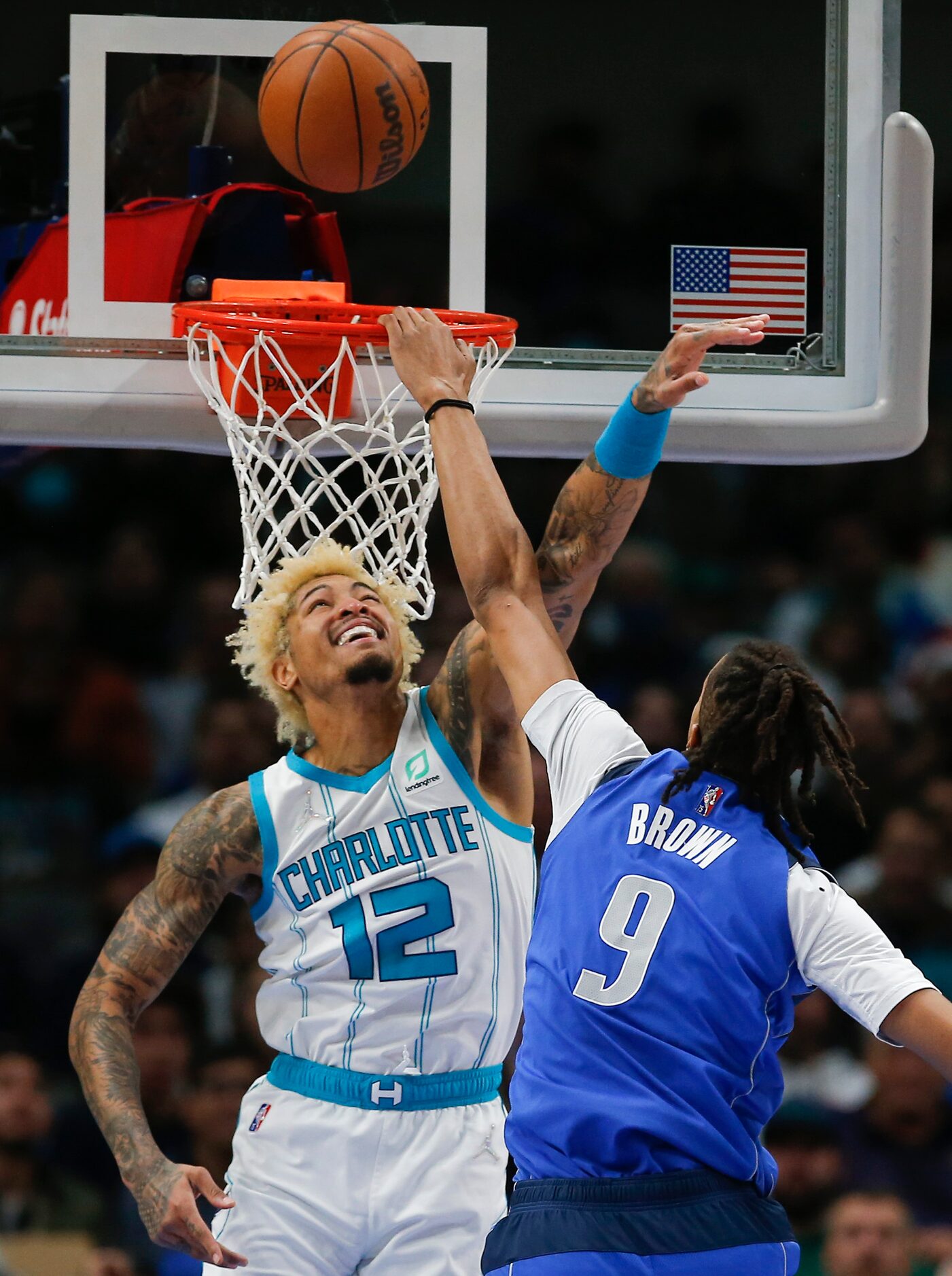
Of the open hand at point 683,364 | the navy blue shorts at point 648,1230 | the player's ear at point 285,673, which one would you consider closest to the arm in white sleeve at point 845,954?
the navy blue shorts at point 648,1230

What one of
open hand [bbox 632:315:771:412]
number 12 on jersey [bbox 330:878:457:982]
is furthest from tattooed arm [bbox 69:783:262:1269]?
open hand [bbox 632:315:771:412]

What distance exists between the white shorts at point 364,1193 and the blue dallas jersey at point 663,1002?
77 centimetres

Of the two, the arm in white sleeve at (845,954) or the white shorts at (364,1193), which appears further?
the white shorts at (364,1193)

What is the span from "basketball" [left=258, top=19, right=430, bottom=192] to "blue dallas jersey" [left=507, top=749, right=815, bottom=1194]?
196 centimetres

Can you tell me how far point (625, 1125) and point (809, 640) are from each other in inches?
177

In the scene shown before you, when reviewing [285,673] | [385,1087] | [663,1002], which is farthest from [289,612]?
[663,1002]

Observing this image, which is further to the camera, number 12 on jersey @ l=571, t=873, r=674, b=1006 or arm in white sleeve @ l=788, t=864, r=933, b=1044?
number 12 on jersey @ l=571, t=873, r=674, b=1006

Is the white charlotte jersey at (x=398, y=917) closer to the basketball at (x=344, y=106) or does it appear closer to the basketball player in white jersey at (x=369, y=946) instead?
the basketball player in white jersey at (x=369, y=946)

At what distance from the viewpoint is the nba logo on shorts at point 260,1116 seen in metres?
3.49

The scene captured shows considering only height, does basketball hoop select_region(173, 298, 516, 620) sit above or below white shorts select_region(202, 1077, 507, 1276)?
above

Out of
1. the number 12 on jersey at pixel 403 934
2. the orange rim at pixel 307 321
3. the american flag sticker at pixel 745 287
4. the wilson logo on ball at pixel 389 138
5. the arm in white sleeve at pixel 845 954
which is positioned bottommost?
the number 12 on jersey at pixel 403 934

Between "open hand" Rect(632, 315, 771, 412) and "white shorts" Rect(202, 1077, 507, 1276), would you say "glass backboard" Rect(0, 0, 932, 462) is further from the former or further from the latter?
"white shorts" Rect(202, 1077, 507, 1276)

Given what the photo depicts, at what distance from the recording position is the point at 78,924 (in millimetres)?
5867

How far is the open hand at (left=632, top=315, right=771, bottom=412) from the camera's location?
3.15 metres
